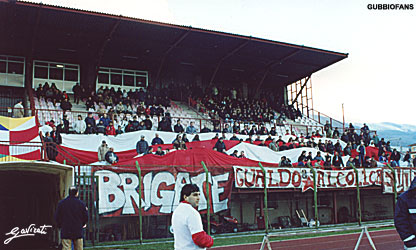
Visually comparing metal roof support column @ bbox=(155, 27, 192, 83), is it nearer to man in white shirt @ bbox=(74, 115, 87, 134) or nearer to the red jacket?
the red jacket

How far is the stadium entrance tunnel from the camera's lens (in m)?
13.9

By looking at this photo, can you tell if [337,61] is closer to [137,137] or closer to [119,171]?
[137,137]

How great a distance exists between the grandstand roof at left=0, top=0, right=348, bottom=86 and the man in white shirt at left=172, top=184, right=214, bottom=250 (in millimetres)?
26559

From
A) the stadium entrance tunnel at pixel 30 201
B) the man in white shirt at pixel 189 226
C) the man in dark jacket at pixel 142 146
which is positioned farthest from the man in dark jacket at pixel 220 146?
the man in white shirt at pixel 189 226

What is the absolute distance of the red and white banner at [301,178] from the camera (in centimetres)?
1884

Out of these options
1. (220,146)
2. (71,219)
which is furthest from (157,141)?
(71,219)

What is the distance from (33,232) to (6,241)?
843mm

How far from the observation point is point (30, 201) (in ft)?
60.0

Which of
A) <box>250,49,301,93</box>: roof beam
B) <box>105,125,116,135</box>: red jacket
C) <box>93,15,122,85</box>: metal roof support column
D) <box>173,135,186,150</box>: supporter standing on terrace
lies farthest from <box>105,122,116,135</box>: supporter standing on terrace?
<box>250,49,301,93</box>: roof beam

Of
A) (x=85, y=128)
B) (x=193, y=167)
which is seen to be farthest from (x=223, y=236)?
(x=85, y=128)

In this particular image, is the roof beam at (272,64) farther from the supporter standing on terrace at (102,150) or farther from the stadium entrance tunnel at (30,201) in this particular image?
the stadium entrance tunnel at (30,201)

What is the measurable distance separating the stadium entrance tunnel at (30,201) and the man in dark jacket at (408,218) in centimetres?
1006

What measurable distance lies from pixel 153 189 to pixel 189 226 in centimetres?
1059

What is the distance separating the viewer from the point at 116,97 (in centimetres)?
3369
